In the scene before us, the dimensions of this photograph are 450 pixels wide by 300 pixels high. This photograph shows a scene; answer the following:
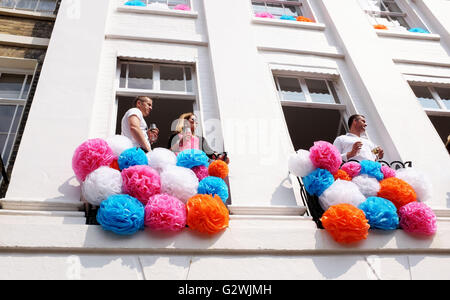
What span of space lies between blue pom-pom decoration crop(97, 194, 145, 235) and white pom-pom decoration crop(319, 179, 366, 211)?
1.77 meters

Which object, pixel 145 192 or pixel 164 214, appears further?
pixel 145 192

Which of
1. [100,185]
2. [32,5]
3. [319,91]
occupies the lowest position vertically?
[100,185]

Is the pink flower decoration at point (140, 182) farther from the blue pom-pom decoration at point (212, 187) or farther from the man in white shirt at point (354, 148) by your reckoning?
the man in white shirt at point (354, 148)

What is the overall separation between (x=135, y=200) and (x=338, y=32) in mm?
5049

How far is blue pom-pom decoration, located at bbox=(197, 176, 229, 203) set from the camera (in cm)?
328

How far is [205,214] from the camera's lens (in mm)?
3025

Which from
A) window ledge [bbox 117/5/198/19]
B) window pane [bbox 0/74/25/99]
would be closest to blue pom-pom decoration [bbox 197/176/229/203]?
window pane [bbox 0/74/25/99]

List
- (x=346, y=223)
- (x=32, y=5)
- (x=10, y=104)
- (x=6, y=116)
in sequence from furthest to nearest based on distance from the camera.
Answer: (x=32, y=5)
(x=10, y=104)
(x=6, y=116)
(x=346, y=223)

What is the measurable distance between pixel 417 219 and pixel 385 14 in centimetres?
632

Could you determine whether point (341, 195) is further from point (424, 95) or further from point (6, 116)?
point (6, 116)

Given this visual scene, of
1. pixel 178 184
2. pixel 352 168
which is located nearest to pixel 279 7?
pixel 352 168

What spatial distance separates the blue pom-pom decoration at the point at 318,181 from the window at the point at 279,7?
504 centimetres
